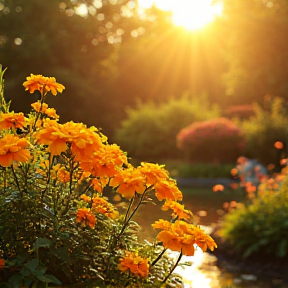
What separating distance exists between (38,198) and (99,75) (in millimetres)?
27300

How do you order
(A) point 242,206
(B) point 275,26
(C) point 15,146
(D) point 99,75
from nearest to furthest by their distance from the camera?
1. (C) point 15,146
2. (A) point 242,206
3. (B) point 275,26
4. (D) point 99,75

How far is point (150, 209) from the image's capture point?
938 centimetres

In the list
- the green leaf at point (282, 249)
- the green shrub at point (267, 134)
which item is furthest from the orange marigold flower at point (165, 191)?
the green shrub at point (267, 134)

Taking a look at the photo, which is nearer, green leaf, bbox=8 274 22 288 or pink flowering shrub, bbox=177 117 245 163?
green leaf, bbox=8 274 22 288

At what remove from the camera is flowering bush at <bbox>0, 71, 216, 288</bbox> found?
257 cm

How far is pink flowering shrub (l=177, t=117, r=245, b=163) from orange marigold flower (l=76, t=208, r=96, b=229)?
15570 millimetres

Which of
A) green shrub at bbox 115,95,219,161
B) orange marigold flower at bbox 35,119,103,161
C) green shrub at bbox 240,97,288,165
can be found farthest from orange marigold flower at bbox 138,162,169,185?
green shrub at bbox 115,95,219,161

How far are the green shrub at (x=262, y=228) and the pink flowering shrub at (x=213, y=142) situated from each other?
10.5m

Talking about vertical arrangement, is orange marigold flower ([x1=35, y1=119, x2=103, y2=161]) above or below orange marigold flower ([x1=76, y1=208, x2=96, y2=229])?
above

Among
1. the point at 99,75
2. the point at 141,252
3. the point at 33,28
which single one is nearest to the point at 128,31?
the point at 99,75

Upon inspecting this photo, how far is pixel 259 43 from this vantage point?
76.5ft

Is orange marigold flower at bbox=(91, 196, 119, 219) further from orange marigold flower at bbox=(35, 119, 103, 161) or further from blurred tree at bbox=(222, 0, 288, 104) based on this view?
blurred tree at bbox=(222, 0, 288, 104)

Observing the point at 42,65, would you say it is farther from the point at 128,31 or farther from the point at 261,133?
the point at 261,133

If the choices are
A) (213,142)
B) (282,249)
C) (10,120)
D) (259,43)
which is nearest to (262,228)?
(282,249)
